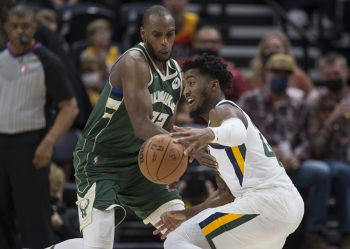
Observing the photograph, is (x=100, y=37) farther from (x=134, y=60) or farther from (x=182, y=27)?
(x=134, y=60)

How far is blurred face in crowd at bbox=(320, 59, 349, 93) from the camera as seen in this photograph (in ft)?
30.0

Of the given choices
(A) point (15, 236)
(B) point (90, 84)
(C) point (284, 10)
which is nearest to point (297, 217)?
(A) point (15, 236)

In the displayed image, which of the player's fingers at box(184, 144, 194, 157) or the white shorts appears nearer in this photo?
the player's fingers at box(184, 144, 194, 157)

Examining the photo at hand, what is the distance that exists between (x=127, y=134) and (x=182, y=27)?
13.2 ft

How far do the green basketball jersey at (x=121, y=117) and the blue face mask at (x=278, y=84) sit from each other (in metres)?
2.98

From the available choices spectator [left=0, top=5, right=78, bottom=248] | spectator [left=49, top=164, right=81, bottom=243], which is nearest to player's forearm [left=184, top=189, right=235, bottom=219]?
spectator [left=0, top=5, right=78, bottom=248]

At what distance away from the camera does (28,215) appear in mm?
7035

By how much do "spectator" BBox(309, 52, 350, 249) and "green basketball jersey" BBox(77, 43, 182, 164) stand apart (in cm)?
348

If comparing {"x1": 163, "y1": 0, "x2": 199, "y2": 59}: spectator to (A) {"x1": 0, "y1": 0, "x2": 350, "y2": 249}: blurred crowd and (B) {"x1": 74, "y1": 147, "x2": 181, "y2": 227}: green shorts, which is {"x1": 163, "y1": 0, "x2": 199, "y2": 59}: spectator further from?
(B) {"x1": 74, "y1": 147, "x2": 181, "y2": 227}: green shorts

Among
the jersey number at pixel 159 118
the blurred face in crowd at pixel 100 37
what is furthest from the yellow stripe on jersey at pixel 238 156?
the blurred face in crowd at pixel 100 37

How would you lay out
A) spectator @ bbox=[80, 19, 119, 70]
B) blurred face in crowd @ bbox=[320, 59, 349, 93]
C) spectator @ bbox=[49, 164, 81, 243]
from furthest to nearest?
spectator @ bbox=[80, 19, 119, 70] < blurred face in crowd @ bbox=[320, 59, 349, 93] < spectator @ bbox=[49, 164, 81, 243]

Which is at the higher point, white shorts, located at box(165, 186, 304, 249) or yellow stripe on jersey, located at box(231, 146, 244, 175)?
yellow stripe on jersey, located at box(231, 146, 244, 175)

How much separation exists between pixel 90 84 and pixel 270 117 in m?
2.11

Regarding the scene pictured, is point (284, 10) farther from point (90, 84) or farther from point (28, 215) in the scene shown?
point (28, 215)
